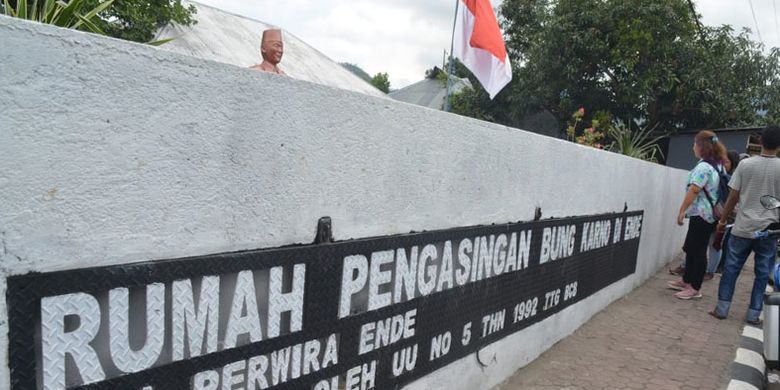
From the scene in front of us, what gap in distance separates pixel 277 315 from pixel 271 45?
2.27 m

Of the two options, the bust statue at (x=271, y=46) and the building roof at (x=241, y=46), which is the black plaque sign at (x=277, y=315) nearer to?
the bust statue at (x=271, y=46)

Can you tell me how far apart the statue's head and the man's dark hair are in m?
4.20

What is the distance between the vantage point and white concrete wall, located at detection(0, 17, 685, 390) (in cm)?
125

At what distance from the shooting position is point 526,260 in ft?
11.7

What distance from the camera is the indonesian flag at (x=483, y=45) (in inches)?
235

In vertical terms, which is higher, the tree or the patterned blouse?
the tree

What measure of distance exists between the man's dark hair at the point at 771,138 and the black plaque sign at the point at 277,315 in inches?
111

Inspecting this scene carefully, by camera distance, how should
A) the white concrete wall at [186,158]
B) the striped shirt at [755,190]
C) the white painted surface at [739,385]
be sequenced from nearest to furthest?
the white concrete wall at [186,158] < the white painted surface at [739,385] < the striped shirt at [755,190]

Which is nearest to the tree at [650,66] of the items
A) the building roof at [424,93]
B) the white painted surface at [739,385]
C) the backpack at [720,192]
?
the backpack at [720,192]

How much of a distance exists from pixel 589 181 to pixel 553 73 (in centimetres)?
1350

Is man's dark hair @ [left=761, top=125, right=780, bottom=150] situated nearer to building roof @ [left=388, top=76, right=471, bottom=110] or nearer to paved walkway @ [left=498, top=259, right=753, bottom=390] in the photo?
paved walkway @ [left=498, top=259, right=753, bottom=390]

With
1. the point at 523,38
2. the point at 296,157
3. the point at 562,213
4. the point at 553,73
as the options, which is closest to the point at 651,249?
the point at 562,213

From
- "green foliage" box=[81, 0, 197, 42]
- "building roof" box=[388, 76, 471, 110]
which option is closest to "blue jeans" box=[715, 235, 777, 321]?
"green foliage" box=[81, 0, 197, 42]

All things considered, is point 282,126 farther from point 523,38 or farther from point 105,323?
point 523,38
